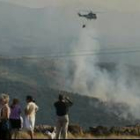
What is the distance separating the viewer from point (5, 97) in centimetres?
2722

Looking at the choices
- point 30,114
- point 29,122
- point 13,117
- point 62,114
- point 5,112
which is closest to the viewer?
point 5,112

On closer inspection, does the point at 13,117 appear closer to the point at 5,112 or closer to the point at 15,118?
the point at 15,118

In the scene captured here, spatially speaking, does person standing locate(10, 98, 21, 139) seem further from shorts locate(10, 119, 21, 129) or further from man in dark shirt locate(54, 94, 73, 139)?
man in dark shirt locate(54, 94, 73, 139)

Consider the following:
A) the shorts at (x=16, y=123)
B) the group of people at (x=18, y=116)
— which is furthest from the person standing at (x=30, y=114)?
the shorts at (x=16, y=123)

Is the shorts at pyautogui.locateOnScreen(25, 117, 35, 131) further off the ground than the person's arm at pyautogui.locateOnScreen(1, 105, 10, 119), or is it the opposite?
the person's arm at pyautogui.locateOnScreen(1, 105, 10, 119)

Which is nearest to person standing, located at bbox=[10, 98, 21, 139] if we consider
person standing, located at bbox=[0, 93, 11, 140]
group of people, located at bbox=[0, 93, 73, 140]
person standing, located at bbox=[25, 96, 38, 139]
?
group of people, located at bbox=[0, 93, 73, 140]

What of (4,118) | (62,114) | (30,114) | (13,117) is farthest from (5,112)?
(30,114)

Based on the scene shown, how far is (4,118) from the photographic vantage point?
1075 inches

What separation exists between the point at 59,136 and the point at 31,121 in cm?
236

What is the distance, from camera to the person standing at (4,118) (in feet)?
88.5

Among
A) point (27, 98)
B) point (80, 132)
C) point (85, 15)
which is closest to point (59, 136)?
point (27, 98)

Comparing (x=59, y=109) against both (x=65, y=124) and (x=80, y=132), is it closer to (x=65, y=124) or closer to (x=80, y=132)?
(x=65, y=124)

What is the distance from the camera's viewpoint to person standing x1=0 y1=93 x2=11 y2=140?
26969 mm

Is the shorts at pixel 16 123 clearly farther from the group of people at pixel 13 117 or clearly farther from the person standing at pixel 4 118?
the person standing at pixel 4 118
